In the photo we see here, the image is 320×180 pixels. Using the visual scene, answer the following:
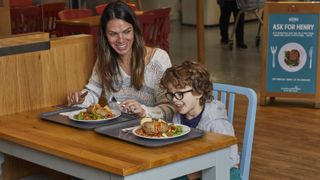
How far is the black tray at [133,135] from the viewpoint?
239cm

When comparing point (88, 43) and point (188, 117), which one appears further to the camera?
point (88, 43)

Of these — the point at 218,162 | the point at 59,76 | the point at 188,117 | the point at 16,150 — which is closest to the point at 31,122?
the point at 16,150

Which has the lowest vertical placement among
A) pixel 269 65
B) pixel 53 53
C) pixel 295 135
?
pixel 295 135

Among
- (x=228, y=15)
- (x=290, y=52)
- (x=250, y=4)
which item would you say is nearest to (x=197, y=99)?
(x=290, y=52)

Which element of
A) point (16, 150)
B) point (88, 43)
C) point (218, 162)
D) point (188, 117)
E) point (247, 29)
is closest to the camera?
point (218, 162)

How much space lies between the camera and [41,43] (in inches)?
125

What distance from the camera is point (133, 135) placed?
252cm

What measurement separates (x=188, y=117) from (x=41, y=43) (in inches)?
32.8

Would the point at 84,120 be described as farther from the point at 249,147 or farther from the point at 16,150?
the point at 249,147

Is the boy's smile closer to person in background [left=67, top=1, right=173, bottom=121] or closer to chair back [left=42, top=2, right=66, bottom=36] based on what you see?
person in background [left=67, top=1, right=173, bottom=121]

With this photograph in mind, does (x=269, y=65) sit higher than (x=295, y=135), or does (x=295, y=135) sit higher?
(x=269, y=65)

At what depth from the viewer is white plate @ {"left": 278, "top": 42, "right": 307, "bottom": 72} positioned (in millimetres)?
6086

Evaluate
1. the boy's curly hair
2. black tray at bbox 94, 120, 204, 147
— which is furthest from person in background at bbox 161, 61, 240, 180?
black tray at bbox 94, 120, 204, 147

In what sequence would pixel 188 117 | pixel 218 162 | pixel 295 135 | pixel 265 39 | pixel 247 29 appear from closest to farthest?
pixel 218 162
pixel 188 117
pixel 295 135
pixel 265 39
pixel 247 29
